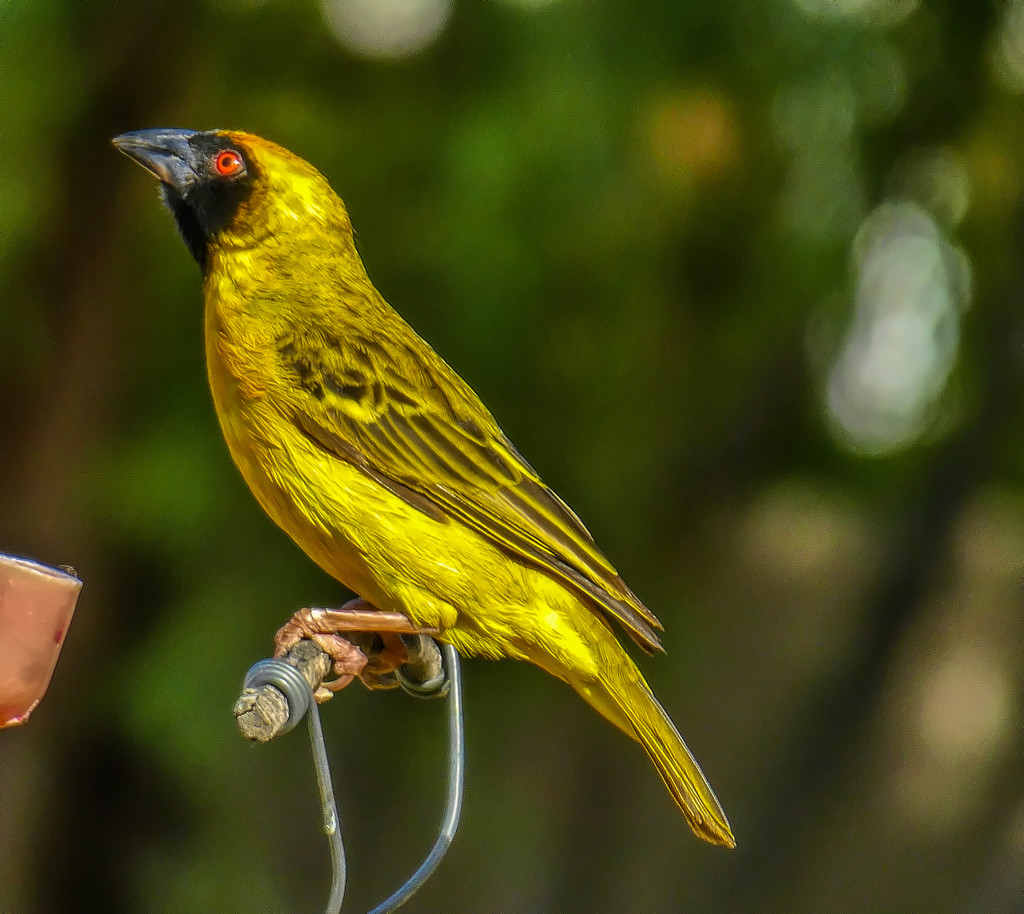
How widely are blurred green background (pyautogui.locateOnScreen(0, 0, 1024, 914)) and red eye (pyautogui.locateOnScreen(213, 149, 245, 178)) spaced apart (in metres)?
1.81

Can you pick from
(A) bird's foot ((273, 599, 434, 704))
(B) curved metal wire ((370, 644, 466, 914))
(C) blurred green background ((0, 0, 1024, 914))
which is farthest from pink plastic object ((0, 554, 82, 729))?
(C) blurred green background ((0, 0, 1024, 914))

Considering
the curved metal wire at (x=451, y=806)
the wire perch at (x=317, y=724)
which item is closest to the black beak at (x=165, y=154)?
the wire perch at (x=317, y=724)

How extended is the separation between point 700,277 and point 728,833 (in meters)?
3.25

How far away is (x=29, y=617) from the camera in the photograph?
5.79ft

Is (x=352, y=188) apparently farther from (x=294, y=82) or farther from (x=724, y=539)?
(x=724, y=539)

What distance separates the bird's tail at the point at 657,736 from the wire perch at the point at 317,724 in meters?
0.60

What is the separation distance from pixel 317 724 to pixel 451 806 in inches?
12.9

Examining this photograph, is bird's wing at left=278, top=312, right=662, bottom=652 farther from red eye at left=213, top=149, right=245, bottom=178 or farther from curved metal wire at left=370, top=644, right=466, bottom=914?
red eye at left=213, top=149, right=245, bottom=178

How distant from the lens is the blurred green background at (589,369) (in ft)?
16.8

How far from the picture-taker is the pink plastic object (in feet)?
5.73

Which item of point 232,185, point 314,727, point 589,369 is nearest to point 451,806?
point 314,727

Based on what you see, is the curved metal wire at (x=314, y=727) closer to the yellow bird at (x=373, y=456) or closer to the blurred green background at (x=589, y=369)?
the yellow bird at (x=373, y=456)

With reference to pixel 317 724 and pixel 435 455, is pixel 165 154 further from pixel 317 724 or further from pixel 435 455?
pixel 317 724

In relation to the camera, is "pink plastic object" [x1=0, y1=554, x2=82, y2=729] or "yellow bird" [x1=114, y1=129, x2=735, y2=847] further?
"yellow bird" [x1=114, y1=129, x2=735, y2=847]
